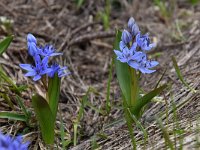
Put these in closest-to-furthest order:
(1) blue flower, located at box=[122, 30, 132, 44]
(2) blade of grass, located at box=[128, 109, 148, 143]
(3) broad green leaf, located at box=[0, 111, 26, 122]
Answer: (2) blade of grass, located at box=[128, 109, 148, 143] → (1) blue flower, located at box=[122, 30, 132, 44] → (3) broad green leaf, located at box=[0, 111, 26, 122]

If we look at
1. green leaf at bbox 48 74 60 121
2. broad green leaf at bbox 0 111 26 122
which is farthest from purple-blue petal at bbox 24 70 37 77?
broad green leaf at bbox 0 111 26 122

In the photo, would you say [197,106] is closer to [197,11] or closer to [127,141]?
[127,141]

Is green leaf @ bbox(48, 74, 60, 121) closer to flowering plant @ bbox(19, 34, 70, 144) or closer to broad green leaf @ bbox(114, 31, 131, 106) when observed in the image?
flowering plant @ bbox(19, 34, 70, 144)

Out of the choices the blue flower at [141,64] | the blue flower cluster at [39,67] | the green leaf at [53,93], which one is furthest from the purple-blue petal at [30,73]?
the blue flower at [141,64]

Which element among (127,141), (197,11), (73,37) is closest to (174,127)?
(127,141)

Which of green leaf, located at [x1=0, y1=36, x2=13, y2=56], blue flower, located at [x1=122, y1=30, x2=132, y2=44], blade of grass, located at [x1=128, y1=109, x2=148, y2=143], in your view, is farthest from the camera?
green leaf, located at [x1=0, y1=36, x2=13, y2=56]

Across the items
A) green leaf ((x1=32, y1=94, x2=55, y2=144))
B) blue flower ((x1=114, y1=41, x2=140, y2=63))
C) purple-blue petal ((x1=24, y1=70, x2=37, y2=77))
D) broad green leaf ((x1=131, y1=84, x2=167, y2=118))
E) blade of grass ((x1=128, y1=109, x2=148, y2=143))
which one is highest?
purple-blue petal ((x1=24, y1=70, x2=37, y2=77))

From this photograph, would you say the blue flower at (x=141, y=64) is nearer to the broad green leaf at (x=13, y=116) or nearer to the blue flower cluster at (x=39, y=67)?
the blue flower cluster at (x=39, y=67)

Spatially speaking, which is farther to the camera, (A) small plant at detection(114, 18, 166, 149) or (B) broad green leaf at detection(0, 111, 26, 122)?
(B) broad green leaf at detection(0, 111, 26, 122)
